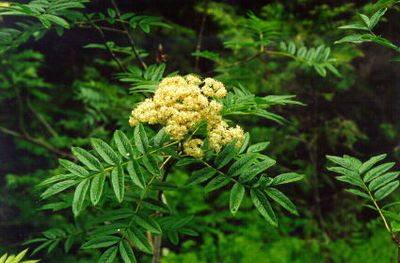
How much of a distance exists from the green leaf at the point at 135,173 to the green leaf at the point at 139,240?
18cm

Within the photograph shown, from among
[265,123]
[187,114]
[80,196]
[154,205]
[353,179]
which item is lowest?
[265,123]

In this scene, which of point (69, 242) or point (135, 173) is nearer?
point (135, 173)

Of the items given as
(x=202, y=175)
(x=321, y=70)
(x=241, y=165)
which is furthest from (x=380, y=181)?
→ (x=321, y=70)

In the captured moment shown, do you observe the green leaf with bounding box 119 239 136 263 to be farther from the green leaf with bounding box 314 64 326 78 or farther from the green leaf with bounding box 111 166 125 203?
the green leaf with bounding box 314 64 326 78

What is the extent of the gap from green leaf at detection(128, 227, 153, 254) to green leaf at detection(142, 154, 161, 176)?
204 millimetres

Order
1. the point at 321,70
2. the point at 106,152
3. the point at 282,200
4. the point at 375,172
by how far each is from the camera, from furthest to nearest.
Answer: the point at 321,70, the point at 375,172, the point at 106,152, the point at 282,200

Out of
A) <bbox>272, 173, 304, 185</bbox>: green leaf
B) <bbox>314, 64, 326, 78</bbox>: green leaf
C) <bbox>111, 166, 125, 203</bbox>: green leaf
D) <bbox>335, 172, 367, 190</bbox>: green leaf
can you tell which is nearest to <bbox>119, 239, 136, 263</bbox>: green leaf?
<bbox>111, 166, 125, 203</bbox>: green leaf

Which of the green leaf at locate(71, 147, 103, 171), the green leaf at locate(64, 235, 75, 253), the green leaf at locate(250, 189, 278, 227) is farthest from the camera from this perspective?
the green leaf at locate(64, 235, 75, 253)

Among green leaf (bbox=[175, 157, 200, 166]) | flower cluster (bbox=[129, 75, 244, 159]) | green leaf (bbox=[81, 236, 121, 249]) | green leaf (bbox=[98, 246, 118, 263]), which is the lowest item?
green leaf (bbox=[98, 246, 118, 263])

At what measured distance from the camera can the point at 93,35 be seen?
2.49 m

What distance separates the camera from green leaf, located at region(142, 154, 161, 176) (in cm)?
89

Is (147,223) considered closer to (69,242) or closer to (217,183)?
(217,183)

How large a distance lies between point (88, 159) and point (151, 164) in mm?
197

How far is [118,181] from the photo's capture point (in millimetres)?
883
